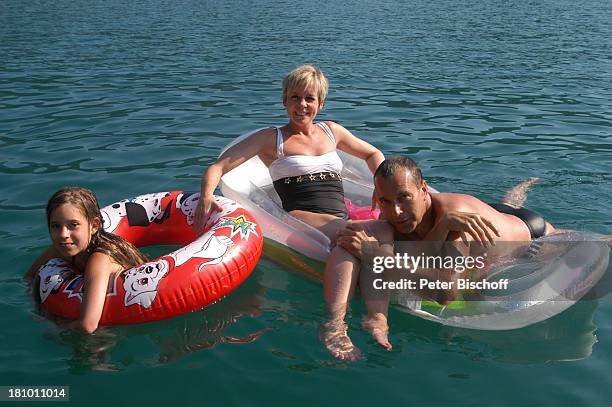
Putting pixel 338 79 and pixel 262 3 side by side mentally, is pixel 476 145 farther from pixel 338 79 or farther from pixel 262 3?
pixel 262 3

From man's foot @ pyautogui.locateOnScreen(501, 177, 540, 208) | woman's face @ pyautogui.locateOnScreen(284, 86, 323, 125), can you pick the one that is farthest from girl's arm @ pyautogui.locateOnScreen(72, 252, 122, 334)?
man's foot @ pyautogui.locateOnScreen(501, 177, 540, 208)

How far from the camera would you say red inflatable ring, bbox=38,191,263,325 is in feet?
13.5

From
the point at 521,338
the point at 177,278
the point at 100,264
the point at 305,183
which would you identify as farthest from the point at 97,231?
the point at 521,338

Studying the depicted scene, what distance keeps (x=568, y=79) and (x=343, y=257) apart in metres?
8.80

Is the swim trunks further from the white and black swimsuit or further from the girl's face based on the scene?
the girl's face

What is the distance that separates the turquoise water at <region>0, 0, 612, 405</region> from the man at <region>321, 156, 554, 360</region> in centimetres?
13

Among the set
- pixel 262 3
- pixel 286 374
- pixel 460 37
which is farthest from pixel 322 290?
pixel 262 3

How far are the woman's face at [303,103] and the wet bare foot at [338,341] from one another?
5.50ft

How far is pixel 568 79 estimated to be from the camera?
38.1 feet

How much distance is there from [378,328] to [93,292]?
5.32 ft

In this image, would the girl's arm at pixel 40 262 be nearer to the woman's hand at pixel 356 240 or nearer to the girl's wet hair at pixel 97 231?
the girl's wet hair at pixel 97 231

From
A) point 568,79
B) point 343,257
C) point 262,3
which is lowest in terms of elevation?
point 343,257

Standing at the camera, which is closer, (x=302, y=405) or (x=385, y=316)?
(x=302, y=405)

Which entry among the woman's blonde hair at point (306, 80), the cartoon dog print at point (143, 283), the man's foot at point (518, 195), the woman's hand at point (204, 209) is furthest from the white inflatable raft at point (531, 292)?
the man's foot at point (518, 195)
